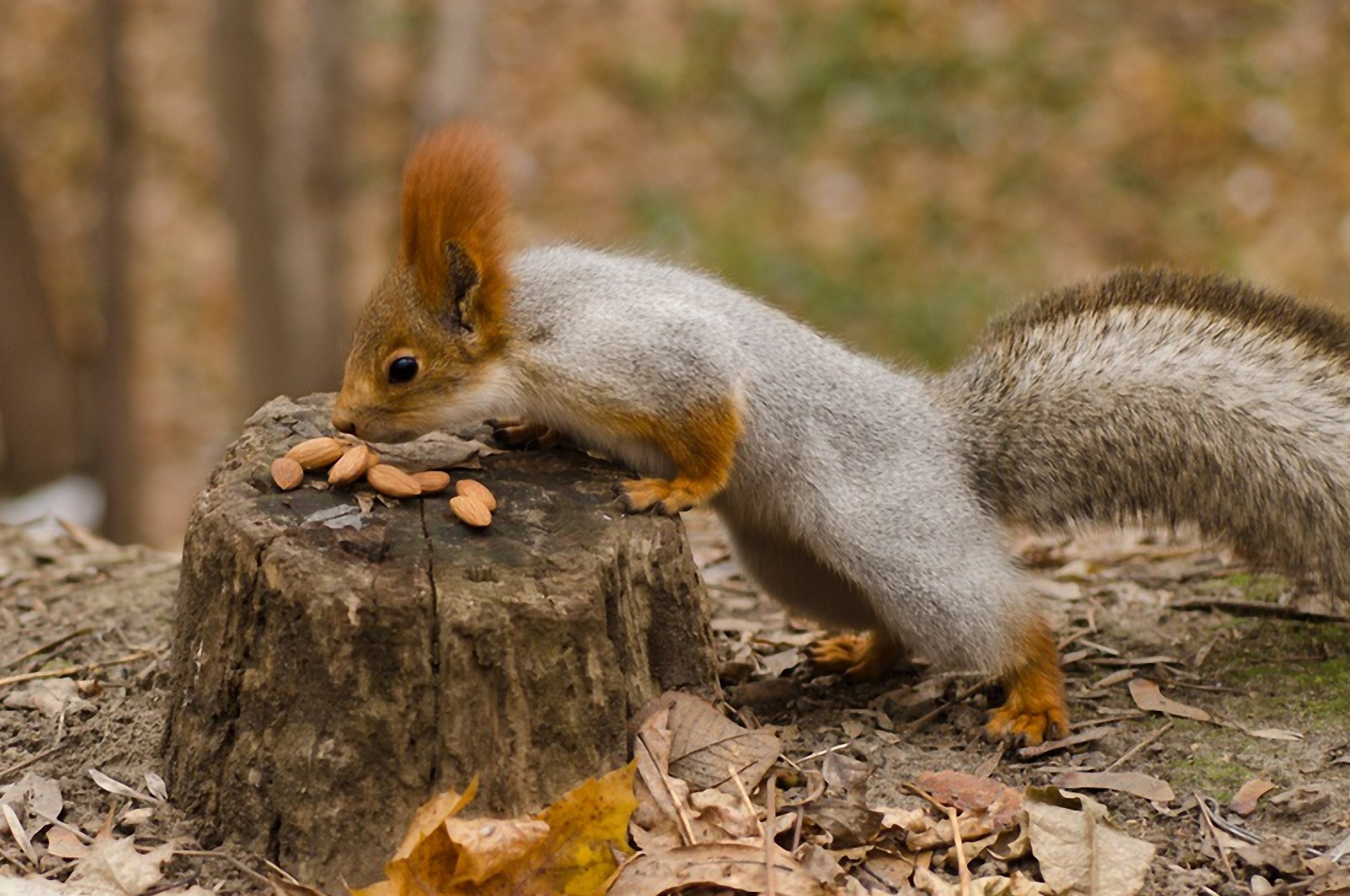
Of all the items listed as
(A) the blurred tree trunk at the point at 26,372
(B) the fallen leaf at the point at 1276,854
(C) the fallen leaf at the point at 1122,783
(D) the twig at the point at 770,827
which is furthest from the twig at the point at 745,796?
(A) the blurred tree trunk at the point at 26,372

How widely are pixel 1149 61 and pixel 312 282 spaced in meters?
5.44

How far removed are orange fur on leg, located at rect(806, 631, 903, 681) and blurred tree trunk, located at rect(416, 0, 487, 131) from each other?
3.63 m

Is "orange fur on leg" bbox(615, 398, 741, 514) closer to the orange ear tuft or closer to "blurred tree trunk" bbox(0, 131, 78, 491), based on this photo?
the orange ear tuft

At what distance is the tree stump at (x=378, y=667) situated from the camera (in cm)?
248

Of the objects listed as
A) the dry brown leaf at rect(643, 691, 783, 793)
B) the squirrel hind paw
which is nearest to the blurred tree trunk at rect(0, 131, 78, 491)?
the dry brown leaf at rect(643, 691, 783, 793)

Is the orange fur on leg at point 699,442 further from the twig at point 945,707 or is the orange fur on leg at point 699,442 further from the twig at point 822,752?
the twig at point 945,707

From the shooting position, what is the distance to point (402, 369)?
3023mm

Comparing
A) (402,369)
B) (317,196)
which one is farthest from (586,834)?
A: (317,196)

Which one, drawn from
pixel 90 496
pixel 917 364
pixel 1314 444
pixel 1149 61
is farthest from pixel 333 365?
pixel 1149 61

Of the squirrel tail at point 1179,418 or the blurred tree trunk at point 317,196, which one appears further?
the blurred tree trunk at point 317,196

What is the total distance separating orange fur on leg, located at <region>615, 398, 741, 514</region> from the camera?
300 cm

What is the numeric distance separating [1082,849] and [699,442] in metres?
1.04

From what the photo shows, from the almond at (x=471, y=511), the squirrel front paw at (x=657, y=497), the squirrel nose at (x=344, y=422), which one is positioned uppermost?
the squirrel nose at (x=344, y=422)

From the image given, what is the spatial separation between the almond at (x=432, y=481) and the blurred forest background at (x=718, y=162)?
4.21 m
